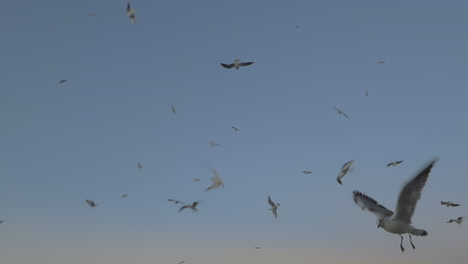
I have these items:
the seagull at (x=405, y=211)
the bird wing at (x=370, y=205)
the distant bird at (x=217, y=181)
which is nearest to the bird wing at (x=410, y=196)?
the seagull at (x=405, y=211)

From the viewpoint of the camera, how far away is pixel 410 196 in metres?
21.5

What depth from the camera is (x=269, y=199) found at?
2466cm

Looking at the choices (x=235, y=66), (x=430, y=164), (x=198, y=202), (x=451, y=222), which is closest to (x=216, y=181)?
(x=198, y=202)

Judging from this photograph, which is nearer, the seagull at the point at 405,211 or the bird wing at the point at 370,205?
the seagull at the point at 405,211

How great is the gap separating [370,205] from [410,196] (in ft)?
17.1

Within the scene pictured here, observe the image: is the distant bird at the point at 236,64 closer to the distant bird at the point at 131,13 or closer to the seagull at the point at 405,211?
the distant bird at the point at 131,13

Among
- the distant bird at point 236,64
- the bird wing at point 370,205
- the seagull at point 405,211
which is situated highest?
Answer: the distant bird at point 236,64

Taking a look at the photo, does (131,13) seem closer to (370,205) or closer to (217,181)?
(217,181)

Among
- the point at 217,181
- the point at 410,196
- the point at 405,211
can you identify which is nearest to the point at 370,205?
the point at 405,211

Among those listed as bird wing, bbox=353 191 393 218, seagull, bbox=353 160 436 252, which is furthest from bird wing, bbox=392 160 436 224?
bird wing, bbox=353 191 393 218

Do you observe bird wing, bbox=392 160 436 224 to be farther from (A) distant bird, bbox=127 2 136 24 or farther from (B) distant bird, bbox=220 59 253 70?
(A) distant bird, bbox=127 2 136 24

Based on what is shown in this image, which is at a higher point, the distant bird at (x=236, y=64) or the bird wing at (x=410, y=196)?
the distant bird at (x=236, y=64)

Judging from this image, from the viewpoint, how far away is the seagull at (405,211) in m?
21.1

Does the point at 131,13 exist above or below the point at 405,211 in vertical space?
above
